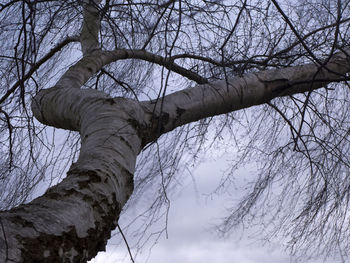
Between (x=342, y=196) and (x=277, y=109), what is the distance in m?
0.78

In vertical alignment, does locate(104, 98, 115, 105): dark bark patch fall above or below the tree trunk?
above

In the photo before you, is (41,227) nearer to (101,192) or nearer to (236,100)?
(101,192)

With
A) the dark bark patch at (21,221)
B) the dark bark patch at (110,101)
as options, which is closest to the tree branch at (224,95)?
the dark bark patch at (110,101)

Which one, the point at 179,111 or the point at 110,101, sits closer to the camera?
the point at 110,101

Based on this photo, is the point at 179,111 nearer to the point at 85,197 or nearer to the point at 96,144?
the point at 96,144

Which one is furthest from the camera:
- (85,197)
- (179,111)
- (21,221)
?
(179,111)

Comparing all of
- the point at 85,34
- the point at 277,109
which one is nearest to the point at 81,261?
the point at 277,109

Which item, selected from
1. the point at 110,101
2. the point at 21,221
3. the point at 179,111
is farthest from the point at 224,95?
the point at 21,221

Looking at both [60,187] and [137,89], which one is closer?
[60,187]

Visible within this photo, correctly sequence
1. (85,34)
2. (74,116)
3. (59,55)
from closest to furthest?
1. (74,116)
2. (85,34)
3. (59,55)

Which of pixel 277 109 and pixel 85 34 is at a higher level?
pixel 85 34

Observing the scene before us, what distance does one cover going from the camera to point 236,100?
2143 millimetres

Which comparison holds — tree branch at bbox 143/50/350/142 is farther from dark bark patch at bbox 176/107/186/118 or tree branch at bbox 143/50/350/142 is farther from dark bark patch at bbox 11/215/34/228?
dark bark patch at bbox 11/215/34/228

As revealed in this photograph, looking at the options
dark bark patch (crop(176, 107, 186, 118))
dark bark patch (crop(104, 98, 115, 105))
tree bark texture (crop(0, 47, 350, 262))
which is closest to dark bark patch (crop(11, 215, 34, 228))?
tree bark texture (crop(0, 47, 350, 262))
